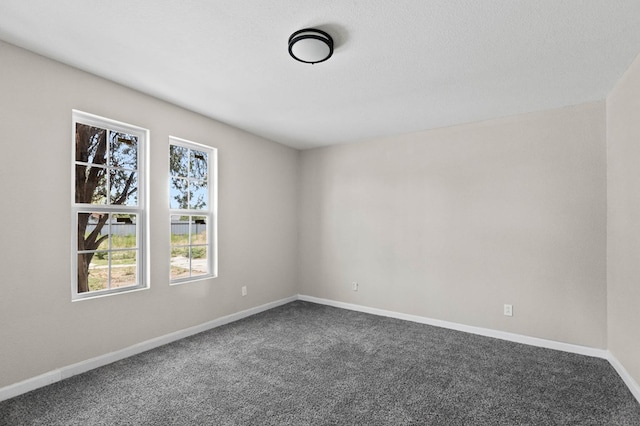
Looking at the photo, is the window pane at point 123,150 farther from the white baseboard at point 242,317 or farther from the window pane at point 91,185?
the white baseboard at point 242,317

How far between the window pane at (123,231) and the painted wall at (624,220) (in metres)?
4.30

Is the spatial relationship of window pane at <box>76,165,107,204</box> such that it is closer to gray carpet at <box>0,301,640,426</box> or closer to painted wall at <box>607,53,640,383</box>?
gray carpet at <box>0,301,640,426</box>

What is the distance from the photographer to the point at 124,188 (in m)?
3.16

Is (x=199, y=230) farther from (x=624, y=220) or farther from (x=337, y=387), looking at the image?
(x=624, y=220)

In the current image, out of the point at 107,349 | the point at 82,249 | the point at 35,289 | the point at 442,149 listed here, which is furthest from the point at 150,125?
the point at 442,149

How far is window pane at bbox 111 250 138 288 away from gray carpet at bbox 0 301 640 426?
28.2 inches

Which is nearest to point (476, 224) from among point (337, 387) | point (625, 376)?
point (625, 376)

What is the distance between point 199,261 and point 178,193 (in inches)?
33.8

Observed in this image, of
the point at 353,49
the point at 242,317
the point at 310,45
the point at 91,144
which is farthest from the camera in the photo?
the point at 242,317

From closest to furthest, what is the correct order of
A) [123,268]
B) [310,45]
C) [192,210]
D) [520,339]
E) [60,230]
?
1. [310,45]
2. [60,230]
3. [123,268]
4. [520,339]
5. [192,210]

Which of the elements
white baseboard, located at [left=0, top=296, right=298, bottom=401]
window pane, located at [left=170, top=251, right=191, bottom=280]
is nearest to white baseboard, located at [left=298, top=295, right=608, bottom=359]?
white baseboard, located at [left=0, top=296, right=298, bottom=401]

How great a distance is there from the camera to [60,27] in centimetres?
215

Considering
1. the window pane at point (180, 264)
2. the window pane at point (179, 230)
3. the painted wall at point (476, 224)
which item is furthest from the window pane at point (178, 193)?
the painted wall at point (476, 224)

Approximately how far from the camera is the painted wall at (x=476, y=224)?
3.28 meters
